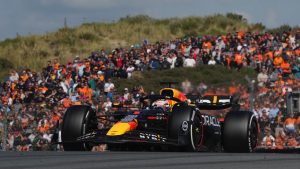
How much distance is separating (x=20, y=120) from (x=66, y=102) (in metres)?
2.23

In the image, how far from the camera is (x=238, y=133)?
13953 mm

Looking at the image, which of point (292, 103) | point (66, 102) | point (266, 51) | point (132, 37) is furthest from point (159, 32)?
point (292, 103)

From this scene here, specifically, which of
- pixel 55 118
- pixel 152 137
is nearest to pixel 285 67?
pixel 55 118

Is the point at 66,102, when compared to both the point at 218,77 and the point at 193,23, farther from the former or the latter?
the point at 193,23

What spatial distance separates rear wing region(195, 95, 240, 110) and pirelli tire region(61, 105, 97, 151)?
261 centimetres

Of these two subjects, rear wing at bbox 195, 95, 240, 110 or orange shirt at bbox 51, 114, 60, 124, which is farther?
orange shirt at bbox 51, 114, 60, 124

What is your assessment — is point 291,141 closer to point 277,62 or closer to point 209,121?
point 209,121

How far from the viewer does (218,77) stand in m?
26.4

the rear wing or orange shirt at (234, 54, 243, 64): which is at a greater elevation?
orange shirt at (234, 54, 243, 64)

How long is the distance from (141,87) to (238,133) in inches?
391

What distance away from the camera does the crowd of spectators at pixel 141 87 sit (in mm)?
18938

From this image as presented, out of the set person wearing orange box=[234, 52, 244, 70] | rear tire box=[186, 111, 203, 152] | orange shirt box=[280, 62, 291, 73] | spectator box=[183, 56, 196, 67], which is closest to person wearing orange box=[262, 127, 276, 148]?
rear tire box=[186, 111, 203, 152]

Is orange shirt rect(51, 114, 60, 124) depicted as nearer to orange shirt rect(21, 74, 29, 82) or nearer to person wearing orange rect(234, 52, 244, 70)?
person wearing orange rect(234, 52, 244, 70)

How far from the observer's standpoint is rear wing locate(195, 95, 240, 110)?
15.9m
